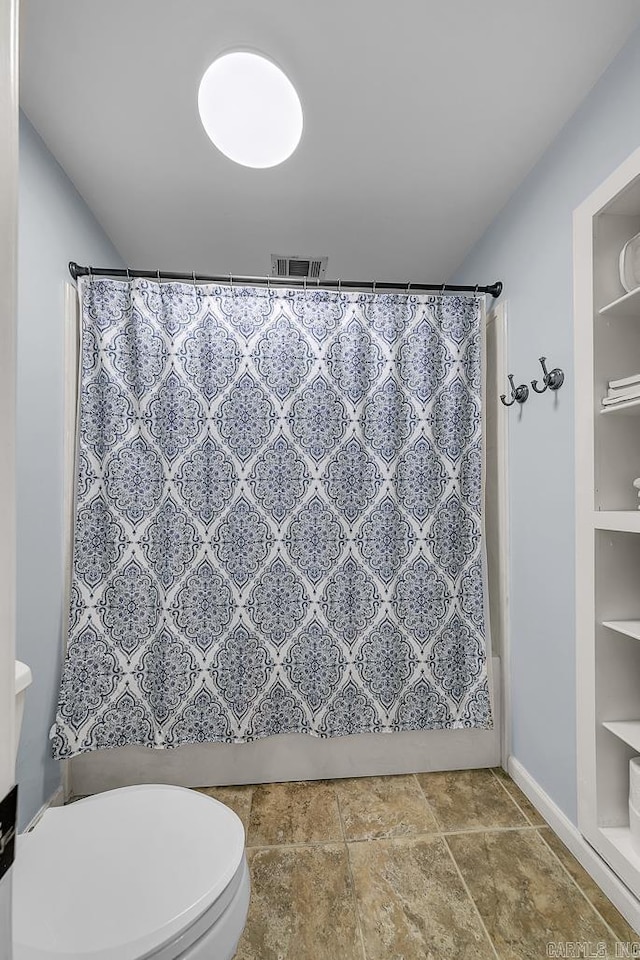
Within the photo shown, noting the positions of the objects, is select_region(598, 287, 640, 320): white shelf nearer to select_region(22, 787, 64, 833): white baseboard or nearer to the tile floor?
the tile floor

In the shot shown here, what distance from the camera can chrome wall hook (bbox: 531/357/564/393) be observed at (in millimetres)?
1667

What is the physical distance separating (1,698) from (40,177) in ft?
6.13

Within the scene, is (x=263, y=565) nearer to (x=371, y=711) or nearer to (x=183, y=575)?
(x=183, y=575)

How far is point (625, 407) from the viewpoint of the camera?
1.23m

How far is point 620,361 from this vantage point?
1.33 metres

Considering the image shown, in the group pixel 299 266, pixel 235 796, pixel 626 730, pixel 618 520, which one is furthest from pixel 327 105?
pixel 235 796

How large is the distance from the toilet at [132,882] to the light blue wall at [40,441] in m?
0.70

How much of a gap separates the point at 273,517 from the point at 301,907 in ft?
3.92

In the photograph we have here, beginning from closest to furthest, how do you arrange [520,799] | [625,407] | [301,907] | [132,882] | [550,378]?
[132,882], [625,407], [301,907], [550,378], [520,799]

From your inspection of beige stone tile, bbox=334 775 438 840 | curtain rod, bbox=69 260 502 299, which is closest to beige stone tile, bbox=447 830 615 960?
beige stone tile, bbox=334 775 438 840

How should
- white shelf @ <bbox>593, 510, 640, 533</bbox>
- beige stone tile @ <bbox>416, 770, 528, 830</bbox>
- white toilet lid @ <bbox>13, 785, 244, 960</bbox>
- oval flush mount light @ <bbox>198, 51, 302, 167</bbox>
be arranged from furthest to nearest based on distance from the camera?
beige stone tile @ <bbox>416, 770, 528, 830</bbox>
oval flush mount light @ <bbox>198, 51, 302, 167</bbox>
white shelf @ <bbox>593, 510, 640, 533</bbox>
white toilet lid @ <bbox>13, 785, 244, 960</bbox>

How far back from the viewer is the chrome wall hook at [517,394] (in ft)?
6.21

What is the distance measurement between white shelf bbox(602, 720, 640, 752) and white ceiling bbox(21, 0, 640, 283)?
5.99 ft

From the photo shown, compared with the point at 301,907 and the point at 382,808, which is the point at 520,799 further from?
the point at 301,907
